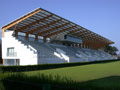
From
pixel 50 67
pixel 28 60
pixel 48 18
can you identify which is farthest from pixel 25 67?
pixel 48 18

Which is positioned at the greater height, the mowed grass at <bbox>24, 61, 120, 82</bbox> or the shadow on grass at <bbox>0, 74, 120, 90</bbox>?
the shadow on grass at <bbox>0, 74, 120, 90</bbox>

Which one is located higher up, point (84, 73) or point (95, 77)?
point (95, 77)

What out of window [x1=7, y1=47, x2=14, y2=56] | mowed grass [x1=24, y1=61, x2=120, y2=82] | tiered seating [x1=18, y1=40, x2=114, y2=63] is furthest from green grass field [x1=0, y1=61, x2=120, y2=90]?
window [x1=7, y1=47, x2=14, y2=56]

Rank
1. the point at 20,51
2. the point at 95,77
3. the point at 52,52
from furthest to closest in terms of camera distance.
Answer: the point at 52,52 → the point at 20,51 → the point at 95,77

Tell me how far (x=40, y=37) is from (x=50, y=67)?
67.5ft

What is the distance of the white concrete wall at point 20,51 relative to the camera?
2927 centimetres

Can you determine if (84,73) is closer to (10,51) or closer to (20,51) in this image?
(20,51)

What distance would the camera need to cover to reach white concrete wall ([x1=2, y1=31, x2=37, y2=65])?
29.3m

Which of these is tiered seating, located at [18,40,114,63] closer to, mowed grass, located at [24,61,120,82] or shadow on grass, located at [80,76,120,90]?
mowed grass, located at [24,61,120,82]

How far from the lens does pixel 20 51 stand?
30656 mm

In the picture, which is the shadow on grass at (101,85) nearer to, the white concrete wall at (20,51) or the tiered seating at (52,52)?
the white concrete wall at (20,51)

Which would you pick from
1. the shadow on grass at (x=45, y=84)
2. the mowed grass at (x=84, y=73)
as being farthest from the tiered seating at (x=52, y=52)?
the shadow on grass at (x=45, y=84)

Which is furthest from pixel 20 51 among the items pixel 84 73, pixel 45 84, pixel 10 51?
pixel 45 84

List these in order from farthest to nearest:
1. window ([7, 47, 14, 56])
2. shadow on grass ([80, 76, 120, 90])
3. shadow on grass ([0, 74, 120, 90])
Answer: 1. window ([7, 47, 14, 56])
2. shadow on grass ([0, 74, 120, 90])
3. shadow on grass ([80, 76, 120, 90])
